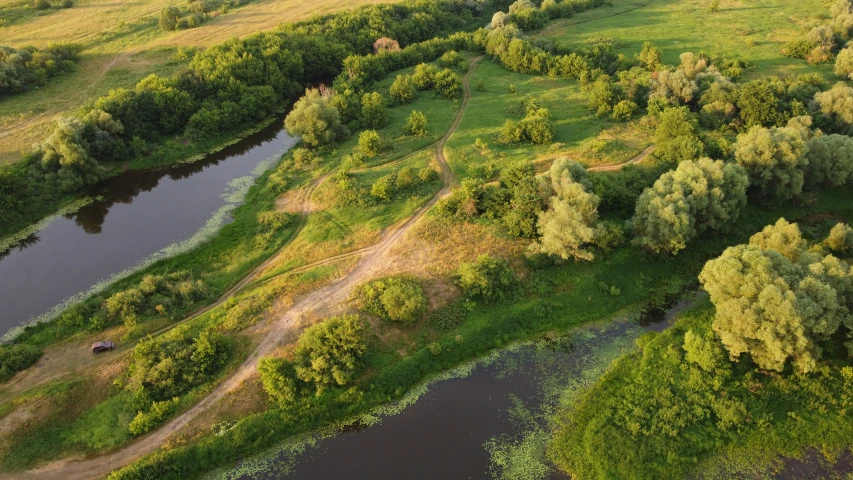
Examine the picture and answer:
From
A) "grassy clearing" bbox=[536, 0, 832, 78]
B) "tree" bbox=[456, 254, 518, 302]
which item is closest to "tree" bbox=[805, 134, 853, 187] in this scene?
"grassy clearing" bbox=[536, 0, 832, 78]

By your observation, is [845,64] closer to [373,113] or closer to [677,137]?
[677,137]

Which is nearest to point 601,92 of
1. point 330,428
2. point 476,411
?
point 476,411

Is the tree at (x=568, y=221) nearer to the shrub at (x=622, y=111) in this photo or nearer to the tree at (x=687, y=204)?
the tree at (x=687, y=204)

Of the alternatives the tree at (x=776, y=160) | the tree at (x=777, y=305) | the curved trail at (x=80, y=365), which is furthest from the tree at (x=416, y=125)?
the tree at (x=777, y=305)

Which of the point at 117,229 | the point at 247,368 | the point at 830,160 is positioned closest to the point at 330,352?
the point at 247,368

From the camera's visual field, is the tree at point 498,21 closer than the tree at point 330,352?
No

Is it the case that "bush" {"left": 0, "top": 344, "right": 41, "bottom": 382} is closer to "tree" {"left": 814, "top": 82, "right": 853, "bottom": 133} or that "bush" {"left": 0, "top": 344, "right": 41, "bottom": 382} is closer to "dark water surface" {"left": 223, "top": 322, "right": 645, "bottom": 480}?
"dark water surface" {"left": 223, "top": 322, "right": 645, "bottom": 480}
